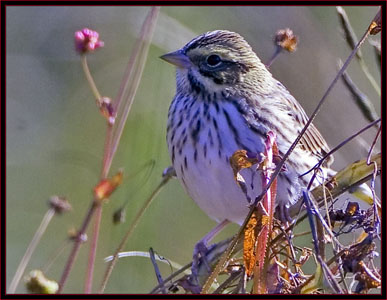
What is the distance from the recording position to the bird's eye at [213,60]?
3.74 metres

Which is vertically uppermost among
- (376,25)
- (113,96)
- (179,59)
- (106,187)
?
(376,25)

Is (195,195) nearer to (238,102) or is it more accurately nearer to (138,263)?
(238,102)

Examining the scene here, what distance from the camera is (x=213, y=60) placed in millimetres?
3752

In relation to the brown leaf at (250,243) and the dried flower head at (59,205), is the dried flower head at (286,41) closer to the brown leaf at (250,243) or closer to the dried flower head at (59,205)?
the dried flower head at (59,205)

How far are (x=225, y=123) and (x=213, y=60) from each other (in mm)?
362

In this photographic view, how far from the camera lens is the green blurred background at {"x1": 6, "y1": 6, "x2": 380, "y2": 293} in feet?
15.1

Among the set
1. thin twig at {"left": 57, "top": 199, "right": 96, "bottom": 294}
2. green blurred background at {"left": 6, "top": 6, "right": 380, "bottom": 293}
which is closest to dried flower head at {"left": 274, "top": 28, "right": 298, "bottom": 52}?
thin twig at {"left": 57, "top": 199, "right": 96, "bottom": 294}

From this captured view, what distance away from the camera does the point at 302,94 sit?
4715 millimetres

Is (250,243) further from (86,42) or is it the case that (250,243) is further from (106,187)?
(86,42)

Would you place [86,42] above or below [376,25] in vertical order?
below

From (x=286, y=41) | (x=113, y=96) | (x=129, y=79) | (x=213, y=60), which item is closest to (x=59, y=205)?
(x=129, y=79)

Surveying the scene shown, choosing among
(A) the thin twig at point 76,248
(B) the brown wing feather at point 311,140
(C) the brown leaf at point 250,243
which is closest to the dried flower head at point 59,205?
(A) the thin twig at point 76,248

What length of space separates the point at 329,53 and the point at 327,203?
256 centimetres

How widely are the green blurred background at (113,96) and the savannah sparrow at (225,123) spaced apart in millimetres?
450
